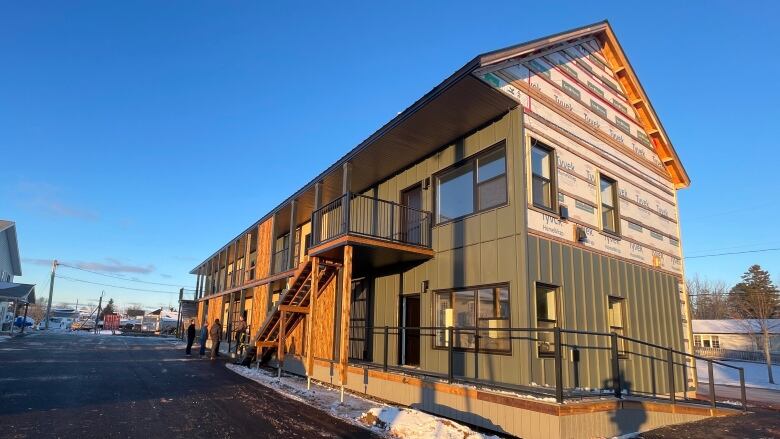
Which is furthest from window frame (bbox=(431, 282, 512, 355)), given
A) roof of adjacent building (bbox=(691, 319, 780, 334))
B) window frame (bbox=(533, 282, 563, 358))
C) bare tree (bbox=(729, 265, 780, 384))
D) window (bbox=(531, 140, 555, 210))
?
roof of adjacent building (bbox=(691, 319, 780, 334))

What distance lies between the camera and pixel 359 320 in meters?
14.8

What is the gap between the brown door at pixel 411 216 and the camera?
1295 centimetres

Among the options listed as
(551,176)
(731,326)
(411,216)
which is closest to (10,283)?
(411,216)

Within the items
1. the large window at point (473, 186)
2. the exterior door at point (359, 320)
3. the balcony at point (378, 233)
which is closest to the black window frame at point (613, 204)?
the large window at point (473, 186)

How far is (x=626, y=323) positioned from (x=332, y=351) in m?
7.70

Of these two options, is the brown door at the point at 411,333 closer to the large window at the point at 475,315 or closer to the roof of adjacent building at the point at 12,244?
the large window at the point at 475,315

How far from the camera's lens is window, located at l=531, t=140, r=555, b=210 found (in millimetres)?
10195

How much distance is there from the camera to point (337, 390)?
11898 mm

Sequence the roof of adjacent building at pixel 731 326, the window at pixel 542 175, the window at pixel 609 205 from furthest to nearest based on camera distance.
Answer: the roof of adjacent building at pixel 731 326 → the window at pixel 609 205 → the window at pixel 542 175

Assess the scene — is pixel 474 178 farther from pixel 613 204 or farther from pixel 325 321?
pixel 325 321

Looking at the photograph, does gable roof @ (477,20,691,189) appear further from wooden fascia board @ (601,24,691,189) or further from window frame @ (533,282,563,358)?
window frame @ (533,282,563,358)

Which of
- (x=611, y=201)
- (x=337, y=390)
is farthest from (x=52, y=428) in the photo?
(x=611, y=201)

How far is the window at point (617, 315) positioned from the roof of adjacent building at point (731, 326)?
34.1 metres

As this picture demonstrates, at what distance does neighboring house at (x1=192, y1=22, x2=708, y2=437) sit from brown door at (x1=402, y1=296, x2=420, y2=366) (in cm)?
5
